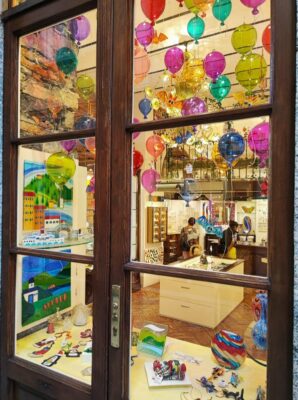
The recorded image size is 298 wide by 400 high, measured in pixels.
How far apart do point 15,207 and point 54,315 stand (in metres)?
0.70

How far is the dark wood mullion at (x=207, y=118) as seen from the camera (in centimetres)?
86

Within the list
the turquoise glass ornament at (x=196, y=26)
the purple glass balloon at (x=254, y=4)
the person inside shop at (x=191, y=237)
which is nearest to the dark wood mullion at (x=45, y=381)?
the person inside shop at (x=191, y=237)

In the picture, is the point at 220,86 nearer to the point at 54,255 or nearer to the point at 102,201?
the point at 102,201

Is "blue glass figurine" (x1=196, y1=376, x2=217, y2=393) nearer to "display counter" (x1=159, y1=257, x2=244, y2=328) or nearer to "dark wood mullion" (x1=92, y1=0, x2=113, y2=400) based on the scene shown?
"dark wood mullion" (x1=92, y1=0, x2=113, y2=400)

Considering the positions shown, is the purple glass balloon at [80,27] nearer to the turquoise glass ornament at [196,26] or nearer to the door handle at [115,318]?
the turquoise glass ornament at [196,26]

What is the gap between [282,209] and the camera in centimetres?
80

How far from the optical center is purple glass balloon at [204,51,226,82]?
5.80ft

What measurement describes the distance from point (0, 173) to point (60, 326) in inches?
35.9

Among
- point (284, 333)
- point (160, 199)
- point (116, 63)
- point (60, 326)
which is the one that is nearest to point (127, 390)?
point (284, 333)

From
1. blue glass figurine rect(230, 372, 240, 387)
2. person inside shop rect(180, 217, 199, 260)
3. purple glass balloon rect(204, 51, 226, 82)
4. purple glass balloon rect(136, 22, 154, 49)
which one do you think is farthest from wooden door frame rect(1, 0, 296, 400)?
person inside shop rect(180, 217, 199, 260)

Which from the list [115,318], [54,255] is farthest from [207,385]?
[54,255]

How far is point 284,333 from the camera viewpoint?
78 centimetres

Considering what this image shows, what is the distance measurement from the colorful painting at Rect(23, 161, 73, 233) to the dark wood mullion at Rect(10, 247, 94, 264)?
0.15m

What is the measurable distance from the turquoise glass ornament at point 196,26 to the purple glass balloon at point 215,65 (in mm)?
161
